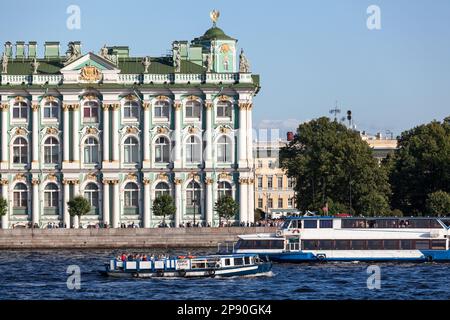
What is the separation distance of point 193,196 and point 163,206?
3.47 meters

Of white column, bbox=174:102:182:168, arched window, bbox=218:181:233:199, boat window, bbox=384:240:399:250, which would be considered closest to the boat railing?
boat window, bbox=384:240:399:250

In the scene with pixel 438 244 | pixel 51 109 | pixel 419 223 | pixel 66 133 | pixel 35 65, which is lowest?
pixel 438 244

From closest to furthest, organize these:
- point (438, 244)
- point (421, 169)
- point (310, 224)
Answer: point (438, 244) → point (310, 224) → point (421, 169)

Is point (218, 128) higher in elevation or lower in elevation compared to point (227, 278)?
higher

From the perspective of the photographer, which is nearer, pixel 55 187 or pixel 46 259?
pixel 46 259

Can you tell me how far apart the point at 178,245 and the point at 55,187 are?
12233 millimetres

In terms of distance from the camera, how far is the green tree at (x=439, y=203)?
7862 centimetres

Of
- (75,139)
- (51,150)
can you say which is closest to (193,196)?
(75,139)

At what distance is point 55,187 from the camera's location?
81.4m

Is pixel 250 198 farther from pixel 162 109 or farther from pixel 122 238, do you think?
pixel 122 238

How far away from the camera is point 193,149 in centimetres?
8106

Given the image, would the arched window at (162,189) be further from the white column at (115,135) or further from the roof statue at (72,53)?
the roof statue at (72,53)
